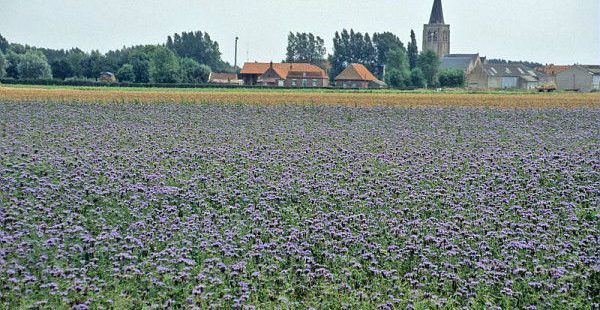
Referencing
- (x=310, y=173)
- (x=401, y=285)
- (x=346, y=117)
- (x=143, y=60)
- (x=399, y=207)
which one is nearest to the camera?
(x=401, y=285)

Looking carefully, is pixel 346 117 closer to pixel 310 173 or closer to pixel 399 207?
pixel 310 173

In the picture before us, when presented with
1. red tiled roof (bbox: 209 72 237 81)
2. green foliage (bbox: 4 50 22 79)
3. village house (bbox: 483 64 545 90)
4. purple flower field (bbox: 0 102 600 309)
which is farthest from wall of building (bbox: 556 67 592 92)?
purple flower field (bbox: 0 102 600 309)

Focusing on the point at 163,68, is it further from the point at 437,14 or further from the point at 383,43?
the point at 437,14

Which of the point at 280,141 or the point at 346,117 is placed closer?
the point at 280,141

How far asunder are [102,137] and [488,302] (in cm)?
1543

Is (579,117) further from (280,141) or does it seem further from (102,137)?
(102,137)

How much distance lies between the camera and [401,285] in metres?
9.38

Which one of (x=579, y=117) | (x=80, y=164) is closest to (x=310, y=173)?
(x=80, y=164)

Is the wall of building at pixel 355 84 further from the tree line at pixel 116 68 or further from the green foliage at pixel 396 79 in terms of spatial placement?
the tree line at pixel 116 68

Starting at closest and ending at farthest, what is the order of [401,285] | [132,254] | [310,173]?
[401,285] → [132,254] → [310,173]

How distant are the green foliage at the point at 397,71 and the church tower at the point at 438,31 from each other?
42.9 m

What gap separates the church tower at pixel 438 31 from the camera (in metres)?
179

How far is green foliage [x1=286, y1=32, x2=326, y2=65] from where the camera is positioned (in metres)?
171

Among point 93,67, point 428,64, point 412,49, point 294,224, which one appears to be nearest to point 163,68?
point 93,67
